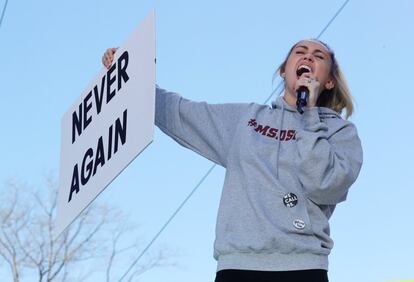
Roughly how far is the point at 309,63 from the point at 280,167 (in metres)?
0.31

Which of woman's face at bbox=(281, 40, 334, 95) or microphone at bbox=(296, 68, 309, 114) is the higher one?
woman's face at bbox=(281, 40, 334, 95)

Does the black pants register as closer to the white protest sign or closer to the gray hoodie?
the gray hoodie

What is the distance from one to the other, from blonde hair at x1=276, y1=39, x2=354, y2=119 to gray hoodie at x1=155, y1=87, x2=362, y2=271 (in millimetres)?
121

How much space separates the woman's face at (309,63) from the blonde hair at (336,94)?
0.07 ft

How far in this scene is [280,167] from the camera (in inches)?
74.1

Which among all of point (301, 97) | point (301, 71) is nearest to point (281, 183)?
point (301, 97)

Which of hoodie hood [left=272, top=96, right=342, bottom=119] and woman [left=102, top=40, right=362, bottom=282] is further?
hoodie hood [left=272, top=96, right=342, bottom=119]

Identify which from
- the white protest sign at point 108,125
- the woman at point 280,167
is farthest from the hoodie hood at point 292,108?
the white protest sign at point 108,125

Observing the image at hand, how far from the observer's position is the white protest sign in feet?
5.96

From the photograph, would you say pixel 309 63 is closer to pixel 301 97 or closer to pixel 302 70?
pixel 302 70

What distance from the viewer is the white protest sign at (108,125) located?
1816mm

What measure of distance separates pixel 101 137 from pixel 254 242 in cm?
44

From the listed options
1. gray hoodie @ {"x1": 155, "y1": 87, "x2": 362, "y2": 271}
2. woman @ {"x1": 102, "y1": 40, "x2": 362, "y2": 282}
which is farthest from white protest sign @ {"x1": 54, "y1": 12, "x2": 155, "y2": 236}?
gray hoodie @ {"x1": 155, "y1": 87, "x2": 362, "y2": 271}

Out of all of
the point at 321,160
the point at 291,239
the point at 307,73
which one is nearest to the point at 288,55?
the point at 307,73
